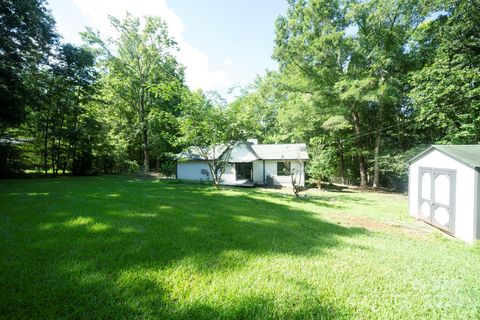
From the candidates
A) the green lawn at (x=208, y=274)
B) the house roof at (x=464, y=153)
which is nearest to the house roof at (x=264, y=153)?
the house roof at (x=464, y=153)

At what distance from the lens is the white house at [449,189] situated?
6.37 meters

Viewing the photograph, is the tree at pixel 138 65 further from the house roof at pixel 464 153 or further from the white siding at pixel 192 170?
the house roof at pixel 464 153

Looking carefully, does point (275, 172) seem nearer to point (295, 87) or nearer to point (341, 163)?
point (295, 87)

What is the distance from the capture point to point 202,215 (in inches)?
233

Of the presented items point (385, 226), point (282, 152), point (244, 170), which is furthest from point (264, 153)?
point (385, 226)

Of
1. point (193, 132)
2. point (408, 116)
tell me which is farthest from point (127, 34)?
point (408, 116)

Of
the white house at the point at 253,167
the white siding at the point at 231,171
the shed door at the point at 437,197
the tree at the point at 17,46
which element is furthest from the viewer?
Answer: the white siding at the point at 231,171

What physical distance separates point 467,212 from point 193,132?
1190cm

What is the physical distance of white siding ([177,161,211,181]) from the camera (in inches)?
771

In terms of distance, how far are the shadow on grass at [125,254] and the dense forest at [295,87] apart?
800cm

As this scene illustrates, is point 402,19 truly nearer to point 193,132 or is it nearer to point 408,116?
point 408,116

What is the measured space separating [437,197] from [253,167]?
531 inches

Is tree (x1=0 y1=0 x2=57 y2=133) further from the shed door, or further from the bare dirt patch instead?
the shed door

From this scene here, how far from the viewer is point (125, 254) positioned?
3.06 m
